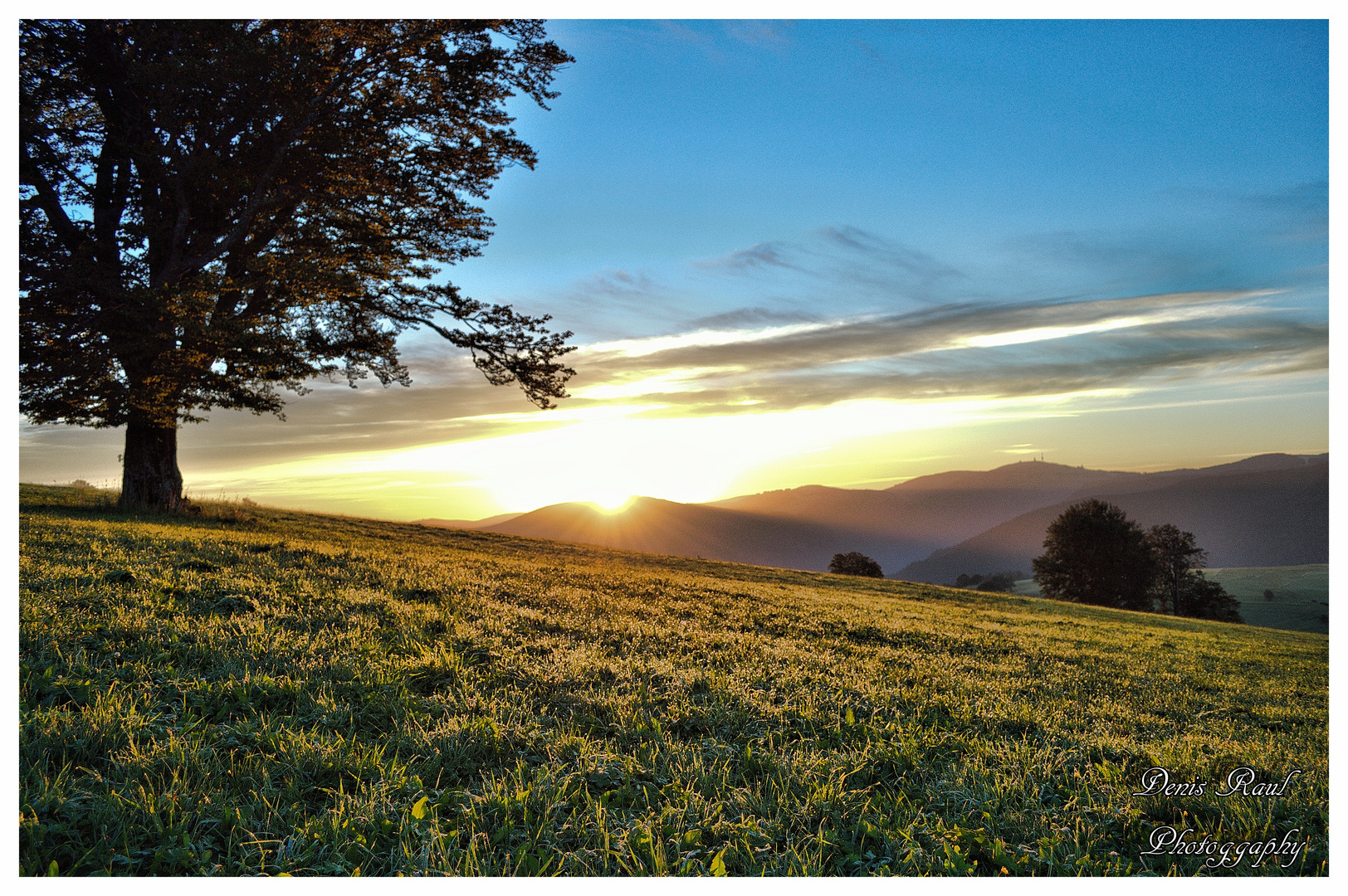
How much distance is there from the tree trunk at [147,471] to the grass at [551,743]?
1232 cm

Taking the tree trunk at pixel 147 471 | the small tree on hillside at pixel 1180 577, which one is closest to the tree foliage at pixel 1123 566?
the small tree on hillside at pixel 1180 577

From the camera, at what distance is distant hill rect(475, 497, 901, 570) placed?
7162cm

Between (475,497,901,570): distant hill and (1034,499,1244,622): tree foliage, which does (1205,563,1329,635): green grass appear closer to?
(1034,499,1244,622): tree foliage

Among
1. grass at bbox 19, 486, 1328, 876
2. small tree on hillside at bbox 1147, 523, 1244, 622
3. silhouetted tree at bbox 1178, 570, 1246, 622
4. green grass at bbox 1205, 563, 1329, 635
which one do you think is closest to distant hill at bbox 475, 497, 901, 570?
small tree on hillside at bbox 1147, 523, 1244, 622

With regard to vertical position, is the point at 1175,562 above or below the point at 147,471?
below

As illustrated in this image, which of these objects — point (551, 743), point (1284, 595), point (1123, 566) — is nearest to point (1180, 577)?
point (1123, 566)

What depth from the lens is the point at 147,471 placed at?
66.5 feet

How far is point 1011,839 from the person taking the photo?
405cm

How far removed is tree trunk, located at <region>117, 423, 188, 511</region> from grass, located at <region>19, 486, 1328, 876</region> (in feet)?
40.4

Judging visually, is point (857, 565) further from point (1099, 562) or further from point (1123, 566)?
point (1123, 566)

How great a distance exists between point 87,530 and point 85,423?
9857 millimetres

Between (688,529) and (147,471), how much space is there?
126891 millimetres

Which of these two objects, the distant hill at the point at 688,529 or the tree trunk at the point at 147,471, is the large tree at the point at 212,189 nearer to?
the tree trunk at the point at 147,471
